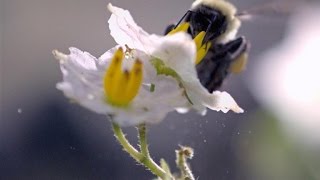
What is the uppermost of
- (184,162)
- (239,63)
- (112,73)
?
(239,63)

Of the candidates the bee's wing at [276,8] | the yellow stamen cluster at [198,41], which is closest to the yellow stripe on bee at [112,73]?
the yellow stamen cluster at [198,41]

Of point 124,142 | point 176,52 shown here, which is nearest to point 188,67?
point 176,52

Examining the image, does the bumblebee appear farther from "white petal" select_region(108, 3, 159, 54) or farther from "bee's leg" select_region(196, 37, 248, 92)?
"white petal" select_region(108, 3, 159, 54)

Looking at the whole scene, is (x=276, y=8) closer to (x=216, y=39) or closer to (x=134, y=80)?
(x=216, y=39)

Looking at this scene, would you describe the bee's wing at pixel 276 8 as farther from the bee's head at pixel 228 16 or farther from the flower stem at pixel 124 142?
the flower stem at pixel 124 142

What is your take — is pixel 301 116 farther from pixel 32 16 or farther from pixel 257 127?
pixel 32 16

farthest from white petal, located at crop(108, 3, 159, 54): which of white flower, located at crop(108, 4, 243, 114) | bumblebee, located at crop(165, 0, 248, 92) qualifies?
bumblebee, located at crop(165, 0, 248, 92)

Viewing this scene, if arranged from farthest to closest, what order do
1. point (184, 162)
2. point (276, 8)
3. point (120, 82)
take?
point (276, 8)
point (184, 162)
point (120, 82)
